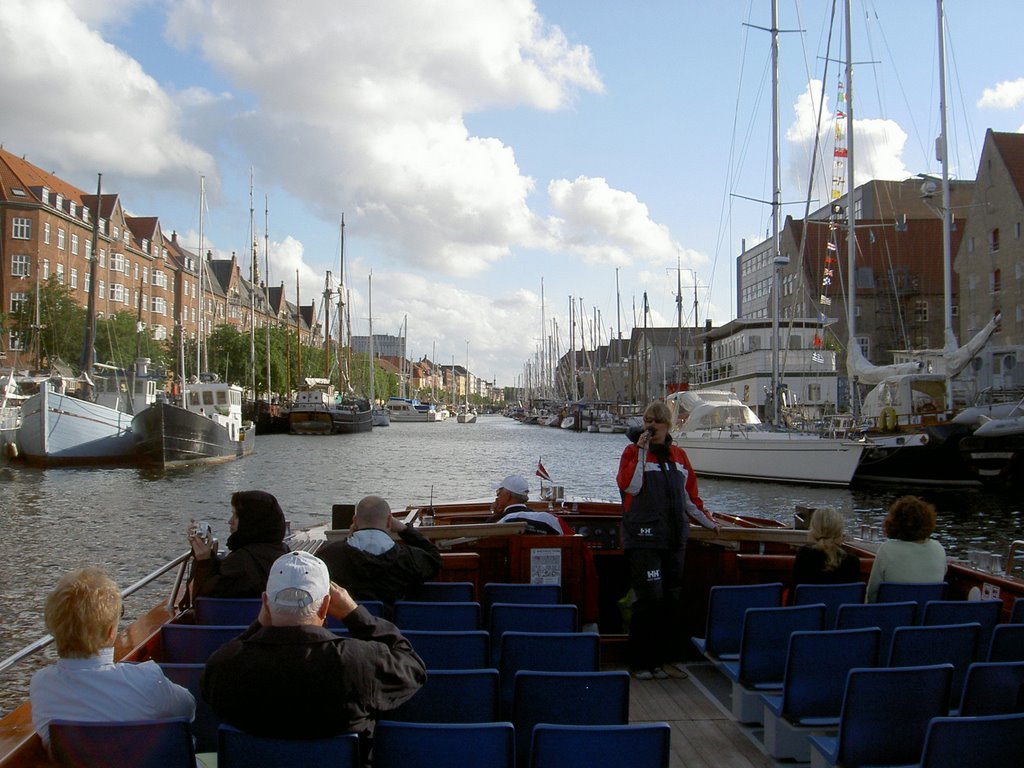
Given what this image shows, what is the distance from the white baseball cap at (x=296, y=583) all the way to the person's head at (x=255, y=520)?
7.54ft

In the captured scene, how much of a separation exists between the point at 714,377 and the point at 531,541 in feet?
171

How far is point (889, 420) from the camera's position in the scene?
1152 inches

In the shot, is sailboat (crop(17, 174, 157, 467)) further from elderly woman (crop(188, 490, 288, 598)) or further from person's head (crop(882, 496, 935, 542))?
person's head (crop(882, 496, 935, 542))

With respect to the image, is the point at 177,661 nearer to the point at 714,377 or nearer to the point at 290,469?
the point at 290,469

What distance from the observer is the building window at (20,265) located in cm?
6091

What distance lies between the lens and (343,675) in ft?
9.66

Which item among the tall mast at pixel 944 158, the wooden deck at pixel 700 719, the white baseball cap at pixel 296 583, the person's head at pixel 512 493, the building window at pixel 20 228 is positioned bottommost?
the wooden deck at pixel 700 719

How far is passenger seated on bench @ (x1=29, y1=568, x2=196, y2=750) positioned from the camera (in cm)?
306

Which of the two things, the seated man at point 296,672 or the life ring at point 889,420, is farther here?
the life ring at point 889,420

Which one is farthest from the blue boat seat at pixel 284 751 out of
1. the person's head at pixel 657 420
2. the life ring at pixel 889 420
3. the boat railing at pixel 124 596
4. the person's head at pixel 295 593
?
the life ring at pixel 889 420

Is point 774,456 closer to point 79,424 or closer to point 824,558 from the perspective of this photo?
point 824,558

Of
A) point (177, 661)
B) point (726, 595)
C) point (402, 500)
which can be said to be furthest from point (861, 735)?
point (402, 500)

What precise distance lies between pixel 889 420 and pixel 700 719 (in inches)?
1054

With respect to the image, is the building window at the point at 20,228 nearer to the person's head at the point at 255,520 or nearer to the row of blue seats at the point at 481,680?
the person's head at the point at 255,520
